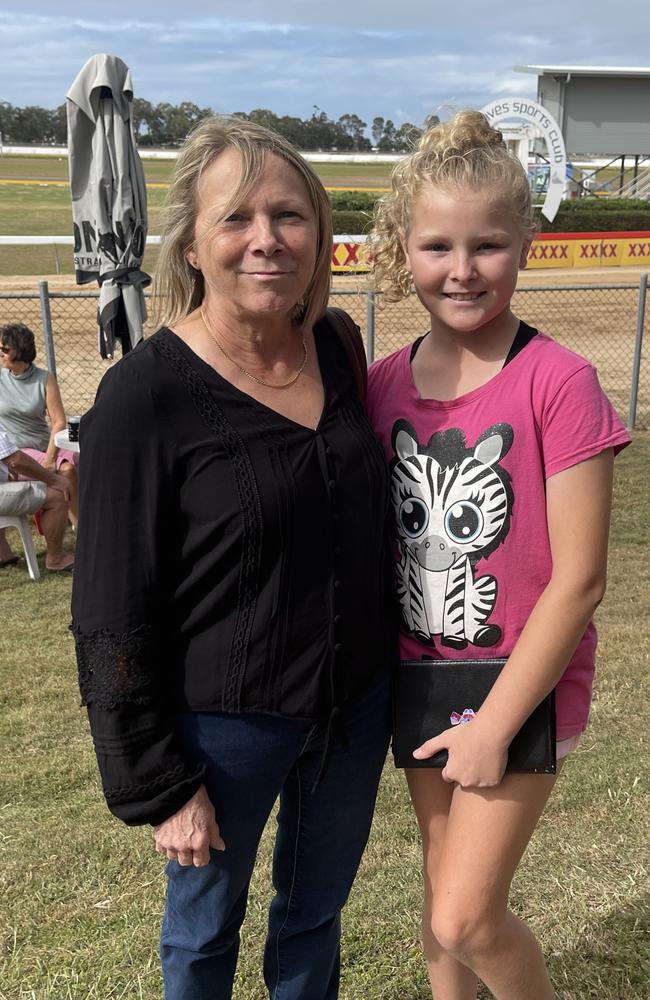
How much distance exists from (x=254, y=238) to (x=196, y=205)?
145 mm

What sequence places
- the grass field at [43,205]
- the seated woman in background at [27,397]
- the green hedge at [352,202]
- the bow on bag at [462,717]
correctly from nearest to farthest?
the bow on bag at [462,717] → the seated woman in background at [27,397] → the grass field at [43,205] → the green hedge at [352,202]

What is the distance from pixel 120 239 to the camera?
643cm

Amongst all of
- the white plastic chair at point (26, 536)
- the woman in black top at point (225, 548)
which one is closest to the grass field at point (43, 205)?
the woman in black top at point (225, 548)

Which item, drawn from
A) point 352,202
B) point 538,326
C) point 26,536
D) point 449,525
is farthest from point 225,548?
point 352,202

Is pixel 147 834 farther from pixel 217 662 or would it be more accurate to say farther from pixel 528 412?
pixel 528 412

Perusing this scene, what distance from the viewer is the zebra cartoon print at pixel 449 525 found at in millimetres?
1732

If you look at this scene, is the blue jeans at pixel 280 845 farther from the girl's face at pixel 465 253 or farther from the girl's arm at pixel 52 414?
the girl's arm at pixel 52 414

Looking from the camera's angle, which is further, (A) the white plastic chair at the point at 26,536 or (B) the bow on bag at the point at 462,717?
→ (A) the white plastic chair at the point at 26,536

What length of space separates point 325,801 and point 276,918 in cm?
32

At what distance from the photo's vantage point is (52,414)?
6773 millimetres

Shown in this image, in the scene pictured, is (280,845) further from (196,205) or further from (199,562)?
(196,205)

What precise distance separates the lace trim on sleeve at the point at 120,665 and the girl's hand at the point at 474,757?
0.56m

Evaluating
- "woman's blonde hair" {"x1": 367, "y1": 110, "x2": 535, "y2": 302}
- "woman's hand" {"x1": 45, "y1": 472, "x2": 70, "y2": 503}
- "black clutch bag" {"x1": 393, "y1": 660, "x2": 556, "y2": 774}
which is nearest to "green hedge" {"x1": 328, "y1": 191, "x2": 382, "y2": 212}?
"woman's hand" {"x1": 45, "y1": 472, "x2": 70, "y2": 503}

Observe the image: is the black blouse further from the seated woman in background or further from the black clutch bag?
the seated woman in background
